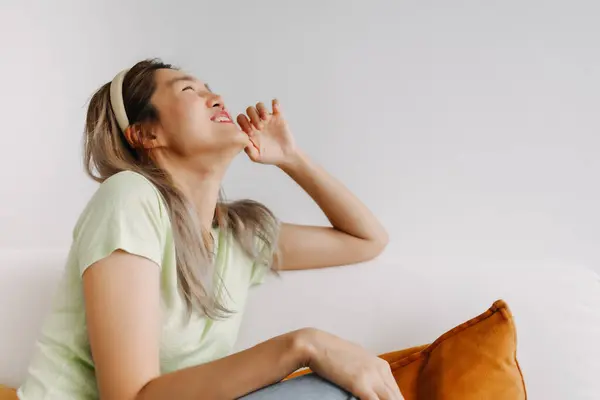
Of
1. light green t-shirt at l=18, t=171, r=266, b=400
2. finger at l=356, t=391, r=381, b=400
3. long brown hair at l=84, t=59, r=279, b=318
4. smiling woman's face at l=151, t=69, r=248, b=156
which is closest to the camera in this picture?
finger at l=356, t=391, r=381, b=400

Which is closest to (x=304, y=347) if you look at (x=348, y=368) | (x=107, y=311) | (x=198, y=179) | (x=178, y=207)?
(x=348, y=368)

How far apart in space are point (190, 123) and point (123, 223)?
33 centimetres

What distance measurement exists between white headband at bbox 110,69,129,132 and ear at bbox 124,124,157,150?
0.01 metres

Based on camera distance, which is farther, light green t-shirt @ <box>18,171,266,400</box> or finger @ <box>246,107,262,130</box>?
finger @ <box>246,107,262,130</box>

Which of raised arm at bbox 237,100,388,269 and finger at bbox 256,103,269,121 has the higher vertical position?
finger at bbox 256,103,269,121

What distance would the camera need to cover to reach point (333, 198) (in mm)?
1609

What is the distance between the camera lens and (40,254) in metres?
1.58

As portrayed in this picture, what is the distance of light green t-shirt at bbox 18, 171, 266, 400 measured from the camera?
3.78 ft

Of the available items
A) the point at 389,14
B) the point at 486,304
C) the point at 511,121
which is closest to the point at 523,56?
the point at 511,121

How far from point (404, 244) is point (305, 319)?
1.60 feet

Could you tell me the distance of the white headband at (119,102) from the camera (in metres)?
1.46

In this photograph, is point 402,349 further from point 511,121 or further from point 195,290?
point 511,121

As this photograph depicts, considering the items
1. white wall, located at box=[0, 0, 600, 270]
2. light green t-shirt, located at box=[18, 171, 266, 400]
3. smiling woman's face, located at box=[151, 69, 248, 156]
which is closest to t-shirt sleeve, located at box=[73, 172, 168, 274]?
light green t-shirt, located at box=[18, 171, 266, 400]

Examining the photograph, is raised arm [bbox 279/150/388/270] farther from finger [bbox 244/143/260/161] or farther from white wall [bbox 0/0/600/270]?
white wall [bbox 0/0/600/270]
